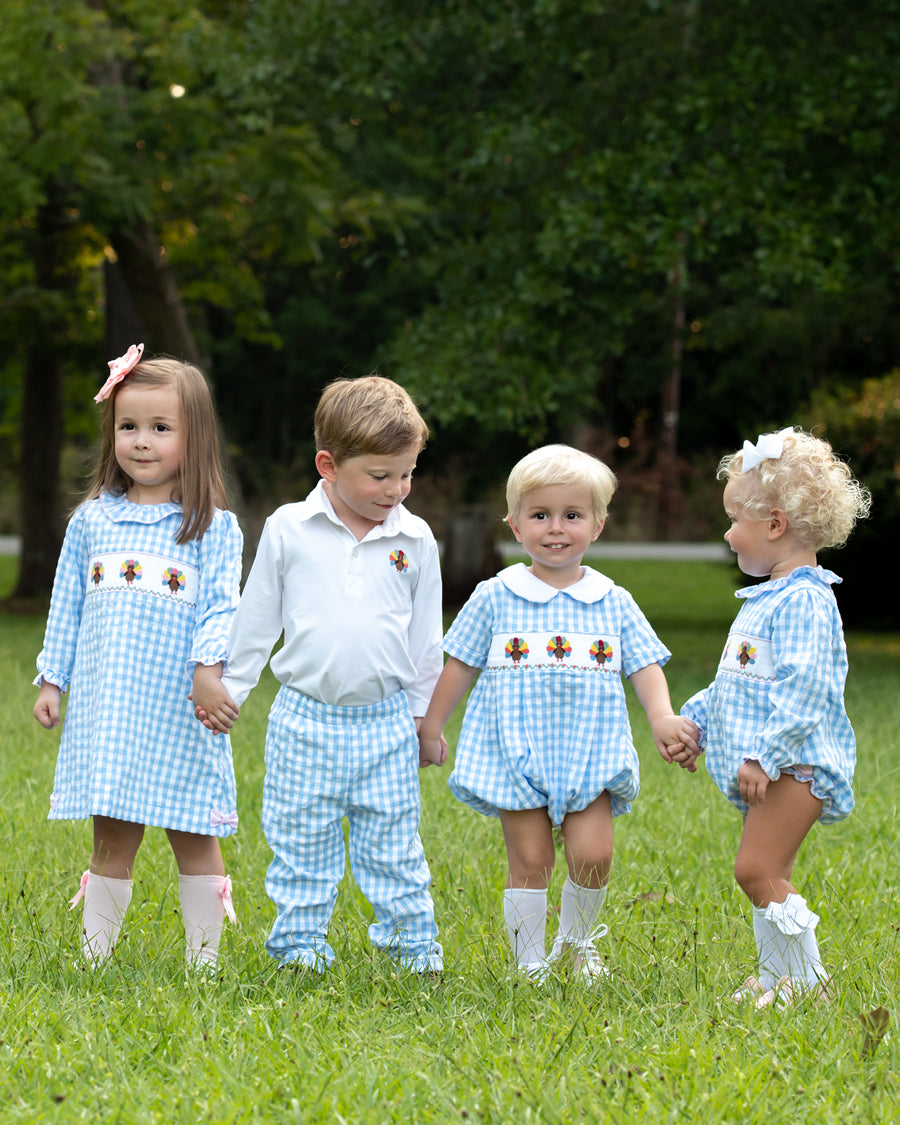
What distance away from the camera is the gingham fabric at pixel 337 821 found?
3297 mm

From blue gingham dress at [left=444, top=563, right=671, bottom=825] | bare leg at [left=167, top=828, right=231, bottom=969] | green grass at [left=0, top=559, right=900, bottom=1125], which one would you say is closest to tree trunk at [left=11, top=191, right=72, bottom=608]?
green grass at [left=0, top=559, right=900, bottom=1125]

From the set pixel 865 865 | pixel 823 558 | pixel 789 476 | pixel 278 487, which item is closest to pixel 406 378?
pixel 823 558

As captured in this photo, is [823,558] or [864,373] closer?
[823,558]

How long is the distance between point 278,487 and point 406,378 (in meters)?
20.7

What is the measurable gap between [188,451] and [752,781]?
1699 mm

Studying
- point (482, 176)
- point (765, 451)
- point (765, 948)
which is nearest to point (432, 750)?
point (765, 948)

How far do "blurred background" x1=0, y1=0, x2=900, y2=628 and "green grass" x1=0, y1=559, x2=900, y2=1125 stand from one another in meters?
6.69

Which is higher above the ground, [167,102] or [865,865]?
[167,102]

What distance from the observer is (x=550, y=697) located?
336cm

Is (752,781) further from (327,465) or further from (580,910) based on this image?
(327,465)

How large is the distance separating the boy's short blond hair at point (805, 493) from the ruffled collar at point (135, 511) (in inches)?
58.9

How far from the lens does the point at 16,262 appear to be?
53.9 feet

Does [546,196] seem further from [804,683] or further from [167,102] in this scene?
[804,683]

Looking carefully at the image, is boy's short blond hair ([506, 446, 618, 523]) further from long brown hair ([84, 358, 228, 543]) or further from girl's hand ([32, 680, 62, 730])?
girl's hand ([32, 680, 62, 730])
